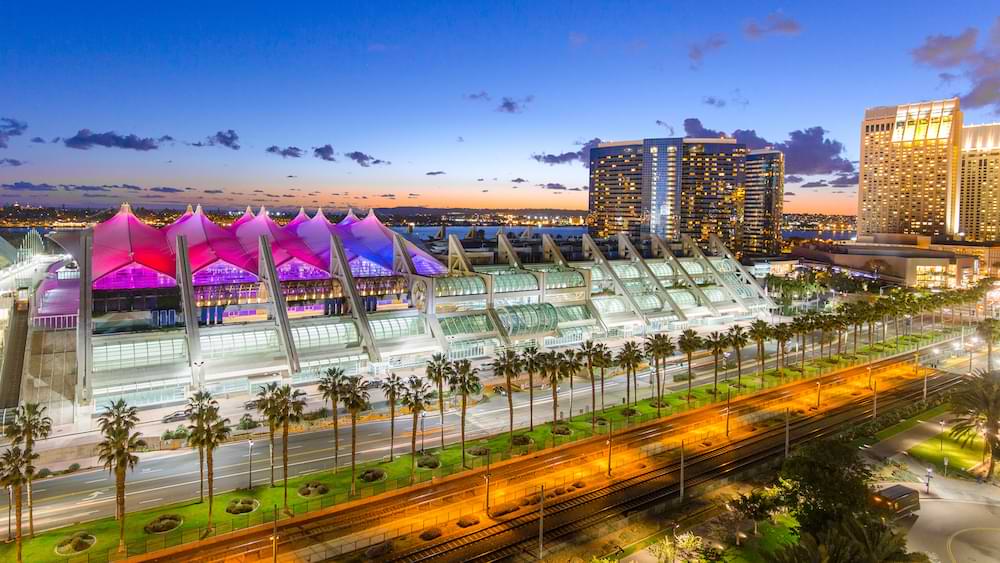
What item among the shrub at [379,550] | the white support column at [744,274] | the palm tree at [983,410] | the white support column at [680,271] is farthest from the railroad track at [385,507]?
the white support column at [744,274]

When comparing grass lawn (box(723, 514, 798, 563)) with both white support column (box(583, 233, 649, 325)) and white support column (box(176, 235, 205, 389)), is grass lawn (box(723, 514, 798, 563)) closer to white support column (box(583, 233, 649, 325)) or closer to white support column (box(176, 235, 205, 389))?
white support column (box(176, 235, 205, 389))

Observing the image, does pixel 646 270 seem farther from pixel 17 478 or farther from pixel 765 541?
pixel 17 478

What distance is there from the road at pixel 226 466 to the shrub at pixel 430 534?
44.6 ft

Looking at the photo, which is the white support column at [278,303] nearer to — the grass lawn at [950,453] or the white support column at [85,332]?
the white support column at [85,332]

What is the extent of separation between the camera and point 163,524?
128ft

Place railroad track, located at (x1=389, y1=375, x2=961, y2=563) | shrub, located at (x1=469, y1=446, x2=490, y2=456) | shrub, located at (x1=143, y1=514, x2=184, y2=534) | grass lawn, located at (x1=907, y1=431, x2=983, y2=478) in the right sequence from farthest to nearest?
shrub, located at (x1=469, y1=446, x2=490, y2=456)
grass lawn, located at (x1=907, y1=431, x2=983, y2=478)
shrub, located at (x1=143, y1=514, x2=184, y2=534)
railroad track, located at (x1=389, y1=375, x2=961, y2=563)

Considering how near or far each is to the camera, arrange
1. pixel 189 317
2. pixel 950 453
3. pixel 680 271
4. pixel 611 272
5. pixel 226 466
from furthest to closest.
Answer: pixel 680 271 < pixel 611 272 < pixel 189 317 < pixel 950 453 < pixel 226 466

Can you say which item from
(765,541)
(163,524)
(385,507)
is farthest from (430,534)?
(765,541)

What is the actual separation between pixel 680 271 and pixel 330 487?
94.2m

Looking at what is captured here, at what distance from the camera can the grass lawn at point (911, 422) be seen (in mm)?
59188

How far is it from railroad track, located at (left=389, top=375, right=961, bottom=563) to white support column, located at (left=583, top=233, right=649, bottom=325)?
42.0 m

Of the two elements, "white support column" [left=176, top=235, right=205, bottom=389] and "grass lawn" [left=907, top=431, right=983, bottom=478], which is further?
"white support column" [left=176, top=235, right=205, bottom=389]

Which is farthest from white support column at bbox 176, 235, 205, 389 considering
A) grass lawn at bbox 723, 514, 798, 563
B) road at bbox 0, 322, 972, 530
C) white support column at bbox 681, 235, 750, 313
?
white support column at bbox 681, 235, 750, 313

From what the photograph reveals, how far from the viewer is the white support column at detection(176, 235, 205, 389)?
67312 mm
